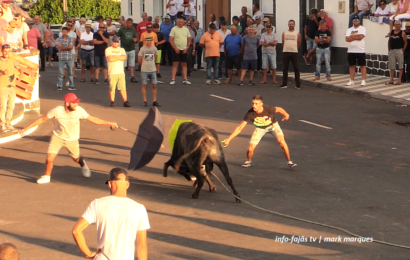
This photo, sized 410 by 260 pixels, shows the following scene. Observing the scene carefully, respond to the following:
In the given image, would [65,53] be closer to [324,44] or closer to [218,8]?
[324,44]

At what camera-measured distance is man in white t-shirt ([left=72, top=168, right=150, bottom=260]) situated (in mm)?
5516

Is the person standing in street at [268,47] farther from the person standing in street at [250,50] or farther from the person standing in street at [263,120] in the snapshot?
the person standing in street at [263,120]

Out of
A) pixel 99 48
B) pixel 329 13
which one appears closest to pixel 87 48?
pixel 99 48

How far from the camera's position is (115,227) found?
18.1ft

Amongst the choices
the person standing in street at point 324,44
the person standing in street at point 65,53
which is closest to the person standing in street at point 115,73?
the person standing in street at point 65,53

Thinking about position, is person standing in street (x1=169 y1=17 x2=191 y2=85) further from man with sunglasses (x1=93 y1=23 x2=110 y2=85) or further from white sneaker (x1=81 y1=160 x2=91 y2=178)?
white sneaker (x1=81 y1=160 x2=91 y2=178)

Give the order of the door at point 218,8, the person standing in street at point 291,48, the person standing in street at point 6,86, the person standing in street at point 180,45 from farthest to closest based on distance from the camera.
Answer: the door at point 218,8
the person standing in street at point 180,45
the person standing in street at point 291,48
the person standing in street at point 6,86

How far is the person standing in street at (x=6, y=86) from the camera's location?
14.1m

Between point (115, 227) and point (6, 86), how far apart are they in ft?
30.7

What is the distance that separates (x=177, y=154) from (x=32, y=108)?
7.76 metres

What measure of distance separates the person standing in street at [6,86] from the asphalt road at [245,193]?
593mm

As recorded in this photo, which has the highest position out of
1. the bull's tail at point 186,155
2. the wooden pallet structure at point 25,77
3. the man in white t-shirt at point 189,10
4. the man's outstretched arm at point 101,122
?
the man in white t-shirt at point 189,10

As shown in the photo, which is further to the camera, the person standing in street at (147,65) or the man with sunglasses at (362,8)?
the man with sunglasses at (362,8)

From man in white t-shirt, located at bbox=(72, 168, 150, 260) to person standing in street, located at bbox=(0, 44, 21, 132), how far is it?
9138mm
